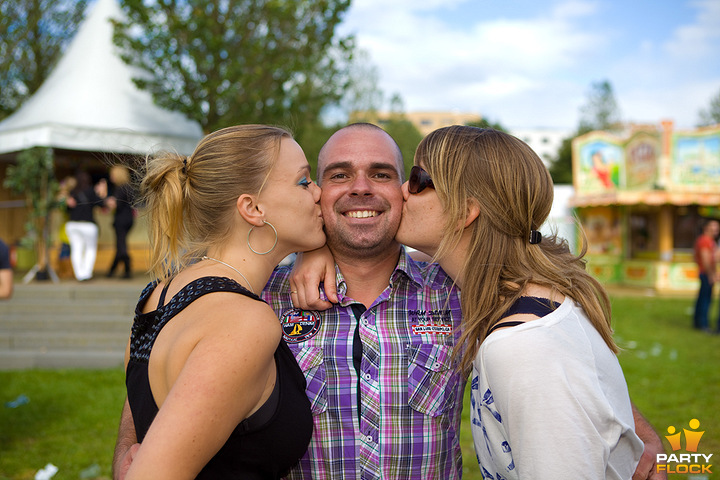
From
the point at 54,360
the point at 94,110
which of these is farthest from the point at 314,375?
the point at 94,110

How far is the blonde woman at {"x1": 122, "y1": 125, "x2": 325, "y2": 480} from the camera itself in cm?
151

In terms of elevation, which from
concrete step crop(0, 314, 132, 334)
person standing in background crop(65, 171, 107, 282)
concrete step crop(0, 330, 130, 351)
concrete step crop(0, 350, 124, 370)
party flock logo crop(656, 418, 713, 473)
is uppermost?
person standing in background crop(65, 171, 107, 282)

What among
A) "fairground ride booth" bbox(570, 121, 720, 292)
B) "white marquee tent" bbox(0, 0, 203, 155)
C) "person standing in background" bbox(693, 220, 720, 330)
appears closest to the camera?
"person standing in background" bbox(693, 220, 720, 330)

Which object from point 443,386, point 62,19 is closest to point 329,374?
point 443,386

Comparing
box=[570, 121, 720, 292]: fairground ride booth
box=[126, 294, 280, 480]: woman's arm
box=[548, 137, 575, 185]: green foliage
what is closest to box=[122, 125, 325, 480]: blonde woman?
box=[126, 294, 280, 480]: woman's arm

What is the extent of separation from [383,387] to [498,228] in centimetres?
86

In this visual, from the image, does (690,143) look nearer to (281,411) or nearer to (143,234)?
(143,234)

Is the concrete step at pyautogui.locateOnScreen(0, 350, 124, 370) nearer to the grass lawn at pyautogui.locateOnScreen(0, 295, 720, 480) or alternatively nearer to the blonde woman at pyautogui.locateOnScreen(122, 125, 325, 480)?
the grass lawn at pyautogui.locateOnScreen(0, 295, 720, 480)

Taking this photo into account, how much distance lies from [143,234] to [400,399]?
48.5ft

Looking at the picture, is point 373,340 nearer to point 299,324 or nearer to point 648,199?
point 299,324

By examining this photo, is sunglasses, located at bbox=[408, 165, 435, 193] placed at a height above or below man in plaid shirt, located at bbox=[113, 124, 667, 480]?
above

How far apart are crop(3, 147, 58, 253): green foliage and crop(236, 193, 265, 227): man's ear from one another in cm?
1151

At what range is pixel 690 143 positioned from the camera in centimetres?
2155

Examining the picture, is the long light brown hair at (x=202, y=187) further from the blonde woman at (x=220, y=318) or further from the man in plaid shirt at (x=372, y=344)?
the man in plaid shirt at (x=372, y=344)
